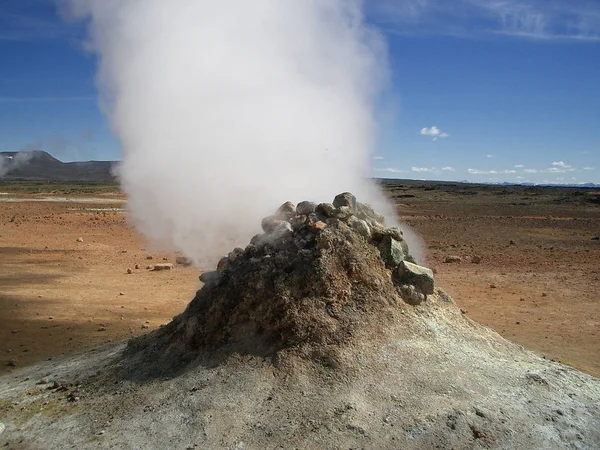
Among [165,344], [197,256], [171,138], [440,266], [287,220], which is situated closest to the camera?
[165,344]

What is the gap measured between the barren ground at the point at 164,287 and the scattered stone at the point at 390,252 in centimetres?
274

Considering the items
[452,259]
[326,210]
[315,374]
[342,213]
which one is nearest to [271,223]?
[326,210]

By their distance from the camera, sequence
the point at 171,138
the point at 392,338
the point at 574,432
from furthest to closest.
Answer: the point at 171,138, the point at 392,338, the point at 574,432

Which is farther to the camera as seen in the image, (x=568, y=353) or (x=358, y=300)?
(x=568, y=353)

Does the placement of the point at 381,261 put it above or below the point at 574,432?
above

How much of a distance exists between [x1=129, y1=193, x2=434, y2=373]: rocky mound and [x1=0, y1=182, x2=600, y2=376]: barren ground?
8.73 feet

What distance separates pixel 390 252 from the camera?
19.4 feet

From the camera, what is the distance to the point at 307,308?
17.1 feet

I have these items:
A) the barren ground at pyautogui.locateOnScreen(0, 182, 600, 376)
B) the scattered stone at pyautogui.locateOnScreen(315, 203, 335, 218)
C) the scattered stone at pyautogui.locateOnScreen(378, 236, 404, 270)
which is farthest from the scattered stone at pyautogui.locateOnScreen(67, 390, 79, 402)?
the scattered stone at pyautogui.locateOnScreen(378, 236, 404, 270)

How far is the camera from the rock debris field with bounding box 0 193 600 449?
14.1ft

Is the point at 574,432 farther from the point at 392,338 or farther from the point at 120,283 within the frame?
the point at 120,283

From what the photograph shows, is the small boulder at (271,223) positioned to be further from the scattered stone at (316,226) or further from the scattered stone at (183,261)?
the scattered stone at (183,261)

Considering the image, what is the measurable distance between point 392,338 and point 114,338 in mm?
4447

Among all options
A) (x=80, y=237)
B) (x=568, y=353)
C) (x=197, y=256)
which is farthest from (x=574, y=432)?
(x=80, y=237)
